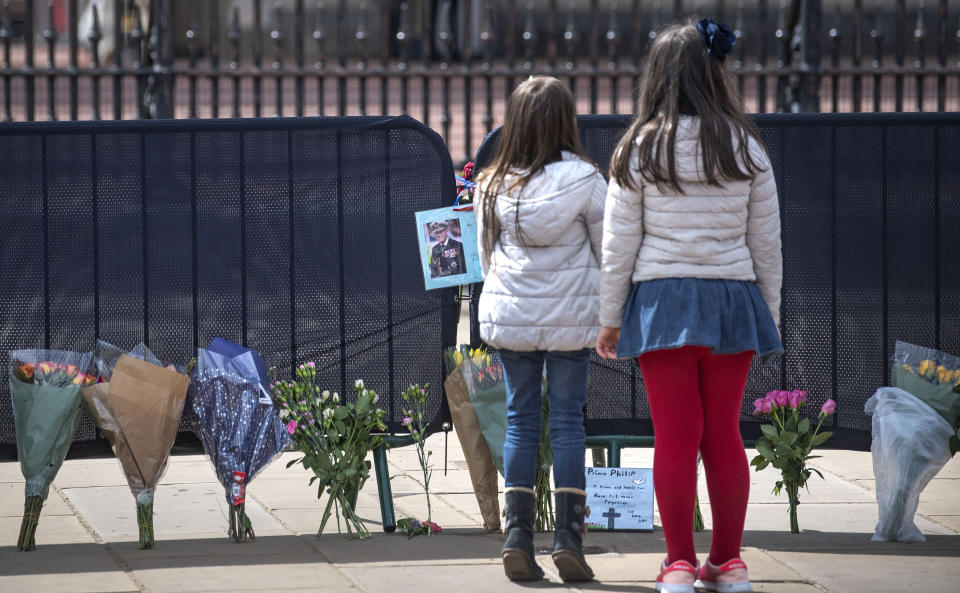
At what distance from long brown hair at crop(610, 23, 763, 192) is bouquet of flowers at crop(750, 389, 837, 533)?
1234mm

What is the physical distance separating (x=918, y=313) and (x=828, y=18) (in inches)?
475

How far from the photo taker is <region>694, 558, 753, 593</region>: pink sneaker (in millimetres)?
4023

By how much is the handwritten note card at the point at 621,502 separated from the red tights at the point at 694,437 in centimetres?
81

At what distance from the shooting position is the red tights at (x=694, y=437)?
12.9 feet

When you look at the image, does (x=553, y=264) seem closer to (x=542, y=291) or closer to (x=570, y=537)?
(x=542, y=291)

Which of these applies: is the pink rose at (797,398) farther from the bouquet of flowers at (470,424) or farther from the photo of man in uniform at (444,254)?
the photo of man in uniform at (444,254)

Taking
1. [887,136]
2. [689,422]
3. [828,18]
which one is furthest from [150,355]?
[828,18]

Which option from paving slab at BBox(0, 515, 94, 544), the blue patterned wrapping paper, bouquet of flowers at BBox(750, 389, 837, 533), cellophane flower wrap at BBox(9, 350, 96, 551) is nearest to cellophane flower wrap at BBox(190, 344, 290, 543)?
the blue patterned wrapping paper

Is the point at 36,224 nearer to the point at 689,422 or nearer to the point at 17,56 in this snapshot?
the point at 689,422

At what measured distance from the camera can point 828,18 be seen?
16234 mm

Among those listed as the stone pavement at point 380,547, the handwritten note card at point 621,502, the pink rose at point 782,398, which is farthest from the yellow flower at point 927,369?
the handwritten note card at point 621,502

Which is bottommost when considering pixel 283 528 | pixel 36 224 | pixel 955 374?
pixel 283 528

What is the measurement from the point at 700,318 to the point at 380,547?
1.53 metres

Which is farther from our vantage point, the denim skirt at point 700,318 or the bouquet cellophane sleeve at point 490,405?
the bouquet cellophane sleeve at point 490,405
